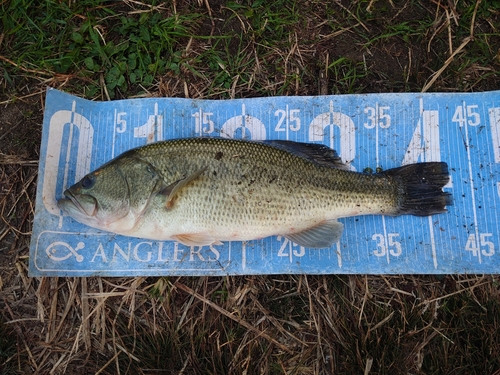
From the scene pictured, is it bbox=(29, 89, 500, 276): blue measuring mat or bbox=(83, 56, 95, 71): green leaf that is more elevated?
bbox=(83, 56, 95, 71): green leaf

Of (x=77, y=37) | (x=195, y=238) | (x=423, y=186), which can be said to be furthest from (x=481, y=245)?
(x=77, y=37)

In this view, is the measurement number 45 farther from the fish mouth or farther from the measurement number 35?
the fish mouth

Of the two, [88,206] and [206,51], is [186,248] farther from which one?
[206,51]

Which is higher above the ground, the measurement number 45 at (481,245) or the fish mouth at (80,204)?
the fish mouth at (80,204)

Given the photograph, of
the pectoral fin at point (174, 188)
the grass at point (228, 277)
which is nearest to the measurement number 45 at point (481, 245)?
the grass at point (228, 277)

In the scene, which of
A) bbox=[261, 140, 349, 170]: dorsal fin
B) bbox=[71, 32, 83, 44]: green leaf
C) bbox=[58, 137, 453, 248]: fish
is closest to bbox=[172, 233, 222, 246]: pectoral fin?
bbox=[58, 137, 453, 248]: fish

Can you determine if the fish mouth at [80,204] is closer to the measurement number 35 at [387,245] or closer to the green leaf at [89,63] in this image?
the green leaf at [89,63]

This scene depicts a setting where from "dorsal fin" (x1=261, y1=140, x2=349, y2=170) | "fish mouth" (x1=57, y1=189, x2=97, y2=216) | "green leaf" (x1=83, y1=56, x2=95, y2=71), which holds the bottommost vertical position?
"fish mouth" (x1=57, y1=189, x2=97, y2=216)
